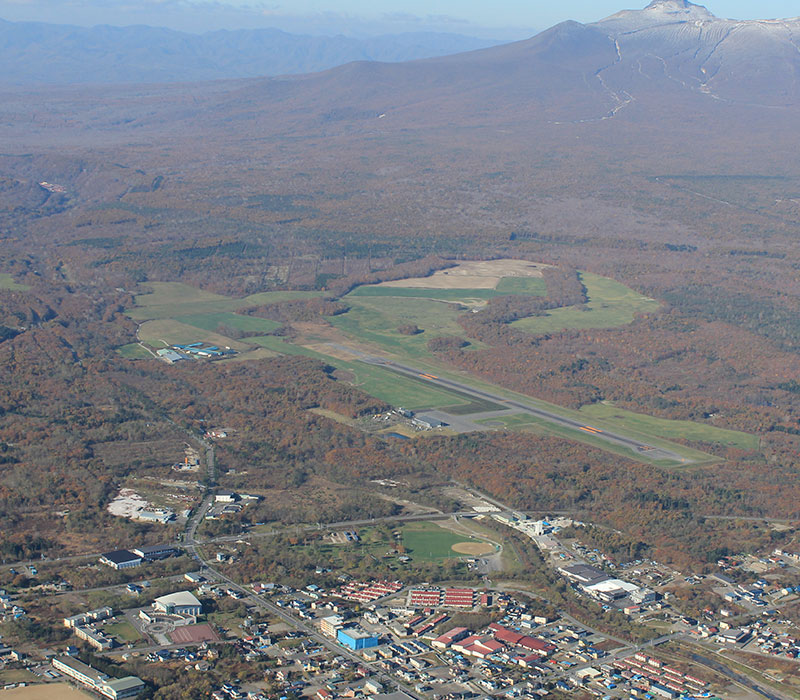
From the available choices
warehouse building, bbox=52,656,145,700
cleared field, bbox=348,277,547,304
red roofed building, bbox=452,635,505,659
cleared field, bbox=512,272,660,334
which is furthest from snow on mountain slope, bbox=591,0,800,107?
warehouse building, bbox=52,656,145,700

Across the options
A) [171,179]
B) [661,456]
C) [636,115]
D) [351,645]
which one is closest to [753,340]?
[661,456]

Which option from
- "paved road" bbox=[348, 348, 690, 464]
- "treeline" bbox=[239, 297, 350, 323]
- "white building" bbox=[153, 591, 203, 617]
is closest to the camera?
"white building" bbox=[153, 591, 203, 617]

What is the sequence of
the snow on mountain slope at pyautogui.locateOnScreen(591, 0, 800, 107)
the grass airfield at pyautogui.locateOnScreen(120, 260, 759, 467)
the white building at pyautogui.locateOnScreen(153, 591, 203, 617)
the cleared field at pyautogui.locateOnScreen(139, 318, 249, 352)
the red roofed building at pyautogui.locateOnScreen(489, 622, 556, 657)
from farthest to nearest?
the snow on mountain slope at pyautogui.locateOnScreen(591, 0, 800, 107) < the cleared field at pyautogui.locateOnScreen(139, 318, 249, 352) < the grass airfield at pyautogui.locateOnScreen(120, 260, 759, 467) < the white building at pyautogui.locateOnScreen(153, 591, 203, 617) < the red roofed building at pyautogui.locateOnScreen(489, 622, 556, 657)

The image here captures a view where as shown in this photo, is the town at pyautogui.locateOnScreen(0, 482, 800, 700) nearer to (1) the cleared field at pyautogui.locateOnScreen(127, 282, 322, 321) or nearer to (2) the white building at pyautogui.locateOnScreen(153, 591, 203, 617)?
(2) the white building at pyautogui.locateOnScreen(153, 591, 203, 617)

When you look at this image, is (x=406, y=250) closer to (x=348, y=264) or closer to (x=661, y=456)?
(x=348, y=264)

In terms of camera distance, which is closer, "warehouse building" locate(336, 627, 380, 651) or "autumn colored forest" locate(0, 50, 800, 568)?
"warehouse building" locate(336, 627, 380, 651)

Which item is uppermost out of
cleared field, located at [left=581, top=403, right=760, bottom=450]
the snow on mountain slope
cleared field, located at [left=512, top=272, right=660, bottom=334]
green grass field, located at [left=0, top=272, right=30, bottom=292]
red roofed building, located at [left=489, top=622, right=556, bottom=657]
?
the snow on mountain slope
